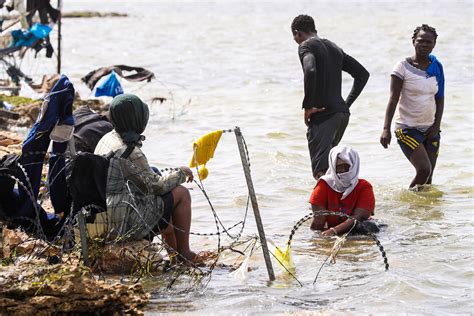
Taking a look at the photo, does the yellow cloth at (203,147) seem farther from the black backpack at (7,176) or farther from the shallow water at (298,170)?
the black backpack at (7,176)

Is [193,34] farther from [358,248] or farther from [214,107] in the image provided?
[358,248]

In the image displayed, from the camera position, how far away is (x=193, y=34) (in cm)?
3759

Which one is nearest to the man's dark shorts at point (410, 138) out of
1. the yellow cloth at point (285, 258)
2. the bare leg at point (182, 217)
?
the yellow cloth at point (285, 258)

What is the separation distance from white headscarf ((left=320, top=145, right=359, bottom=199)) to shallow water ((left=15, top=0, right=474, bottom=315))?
1.37ft

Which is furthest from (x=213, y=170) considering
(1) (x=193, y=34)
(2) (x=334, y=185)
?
(1) (x=193, y=34)

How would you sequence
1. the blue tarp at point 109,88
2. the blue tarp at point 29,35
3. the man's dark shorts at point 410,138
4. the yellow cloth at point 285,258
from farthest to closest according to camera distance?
the blue tarp at point 29,35, the blue tarp at point 109,88, the man's dark shorts at point 410,138, the yellow cloth at point 285,258

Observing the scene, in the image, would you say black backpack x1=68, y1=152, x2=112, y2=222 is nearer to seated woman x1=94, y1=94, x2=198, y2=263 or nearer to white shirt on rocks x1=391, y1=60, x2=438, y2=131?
seated woman x1=94, y1=94, x2=198, y2=263

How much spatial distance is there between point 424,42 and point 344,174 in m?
1.51

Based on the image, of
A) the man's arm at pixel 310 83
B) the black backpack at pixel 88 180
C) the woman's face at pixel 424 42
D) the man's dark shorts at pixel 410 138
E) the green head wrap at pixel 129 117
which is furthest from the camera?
the man's dark shorts at pixel 410 138

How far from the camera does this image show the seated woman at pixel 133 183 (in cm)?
554

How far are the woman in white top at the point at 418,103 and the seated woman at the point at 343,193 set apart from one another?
1.00m

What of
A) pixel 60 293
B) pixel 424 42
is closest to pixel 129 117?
pixel 60 293

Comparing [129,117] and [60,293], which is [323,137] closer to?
[129,117]

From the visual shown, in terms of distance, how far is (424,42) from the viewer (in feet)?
24.8
